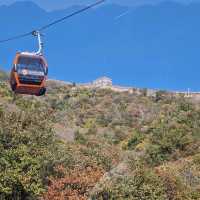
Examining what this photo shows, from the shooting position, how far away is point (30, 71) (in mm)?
32250

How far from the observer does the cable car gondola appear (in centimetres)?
3212

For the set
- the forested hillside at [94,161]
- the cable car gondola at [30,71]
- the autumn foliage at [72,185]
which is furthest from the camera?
the autumn foliage at [72,185]

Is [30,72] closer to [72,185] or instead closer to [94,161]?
[72,185]

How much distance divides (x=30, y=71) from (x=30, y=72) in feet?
0.27

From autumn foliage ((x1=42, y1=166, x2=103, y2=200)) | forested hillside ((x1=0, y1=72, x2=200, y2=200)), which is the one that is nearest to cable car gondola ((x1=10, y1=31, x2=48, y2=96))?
forested hillside ((x1=0, y1=72, x2=200, y2=200))

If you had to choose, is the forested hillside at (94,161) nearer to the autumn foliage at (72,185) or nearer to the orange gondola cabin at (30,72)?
the autumn foliage at (72,185)

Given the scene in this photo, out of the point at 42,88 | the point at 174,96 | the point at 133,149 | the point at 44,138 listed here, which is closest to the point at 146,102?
the point at 174,96

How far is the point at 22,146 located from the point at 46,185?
4218 mm

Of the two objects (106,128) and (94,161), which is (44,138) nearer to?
(94,161)

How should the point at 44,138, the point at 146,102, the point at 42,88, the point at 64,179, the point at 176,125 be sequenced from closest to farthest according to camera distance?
the point at 42,88
the point at 64,179
the point at 44,138
the point at 176,125
the point at 146,102

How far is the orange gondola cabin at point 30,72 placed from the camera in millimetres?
32125

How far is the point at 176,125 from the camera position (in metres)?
87.2

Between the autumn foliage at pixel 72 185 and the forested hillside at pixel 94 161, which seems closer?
the forested hillside at pixel 94 161

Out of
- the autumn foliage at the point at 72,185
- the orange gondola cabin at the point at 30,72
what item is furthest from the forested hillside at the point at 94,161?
the orange gondola cabin at the point at 30,72
